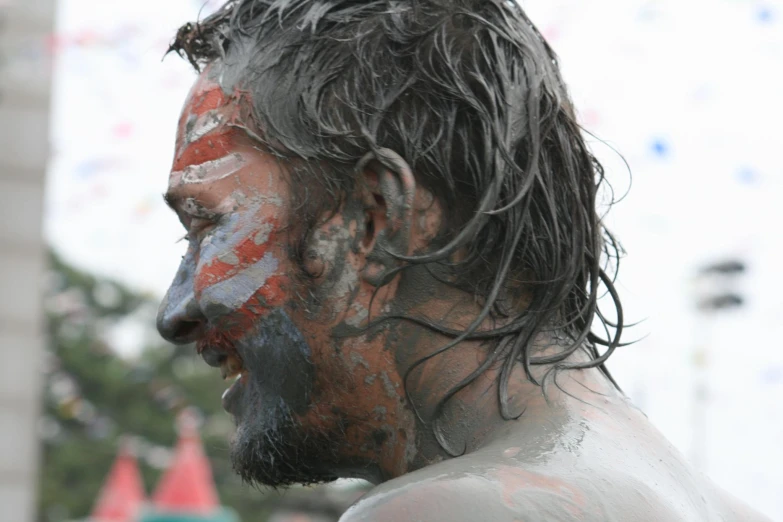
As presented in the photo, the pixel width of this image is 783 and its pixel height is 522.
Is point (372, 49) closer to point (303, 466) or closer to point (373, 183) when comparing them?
point (373, 183)

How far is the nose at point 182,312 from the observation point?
6.97 ft

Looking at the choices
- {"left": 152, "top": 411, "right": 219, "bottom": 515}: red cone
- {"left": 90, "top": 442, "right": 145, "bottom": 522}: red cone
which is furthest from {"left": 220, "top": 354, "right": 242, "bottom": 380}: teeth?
{"left": 90, "top": 442, "right": 145, "bottom": 522}: red cone

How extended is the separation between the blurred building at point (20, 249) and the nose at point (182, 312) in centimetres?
1778

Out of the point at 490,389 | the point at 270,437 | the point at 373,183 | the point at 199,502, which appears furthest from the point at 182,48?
the point at 199,502

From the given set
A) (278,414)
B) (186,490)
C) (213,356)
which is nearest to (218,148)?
(213,356)

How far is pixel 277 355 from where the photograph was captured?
2.05 metres

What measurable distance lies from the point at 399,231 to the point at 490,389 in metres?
0.29

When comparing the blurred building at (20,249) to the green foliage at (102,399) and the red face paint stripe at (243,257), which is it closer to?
the green foliage at (102,399)

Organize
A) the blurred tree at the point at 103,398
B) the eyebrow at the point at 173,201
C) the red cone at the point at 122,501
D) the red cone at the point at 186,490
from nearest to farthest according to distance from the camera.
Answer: the eyebrow at the point at 173,201 → the red cone at the point at 186,490 → the red cone at the point at 122,501 → the blurred tree at the point at 103,398

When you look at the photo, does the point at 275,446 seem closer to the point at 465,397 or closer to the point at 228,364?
the point at 228,364

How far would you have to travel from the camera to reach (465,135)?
2047 mm

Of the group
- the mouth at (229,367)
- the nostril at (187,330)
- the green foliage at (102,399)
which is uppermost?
the nostril at (187,330)

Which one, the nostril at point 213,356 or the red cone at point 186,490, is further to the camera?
the red cone at point 186,490

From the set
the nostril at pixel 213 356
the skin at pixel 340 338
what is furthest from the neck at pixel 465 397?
the nostril at pixel 213 356
